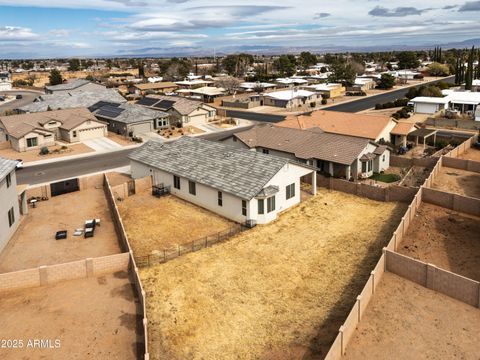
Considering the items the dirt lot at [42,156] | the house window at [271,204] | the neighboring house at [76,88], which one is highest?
the neighboring house at [76,88]

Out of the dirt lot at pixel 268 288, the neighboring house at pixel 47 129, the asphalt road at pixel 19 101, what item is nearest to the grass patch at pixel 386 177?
the dirt lot at pixel 268 288

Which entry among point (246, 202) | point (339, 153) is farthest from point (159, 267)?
point (339, 153)

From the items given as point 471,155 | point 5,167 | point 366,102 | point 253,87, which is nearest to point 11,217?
point 5,167

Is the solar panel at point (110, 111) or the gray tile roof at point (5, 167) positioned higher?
the solar panel at point (110, 111)

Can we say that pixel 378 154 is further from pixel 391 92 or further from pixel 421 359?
pixel 391 92

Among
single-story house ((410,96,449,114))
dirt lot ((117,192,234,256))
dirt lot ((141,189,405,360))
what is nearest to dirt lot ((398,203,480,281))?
dirt lot ((141,189,405,360))

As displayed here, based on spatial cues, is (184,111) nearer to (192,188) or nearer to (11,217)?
(192,188)

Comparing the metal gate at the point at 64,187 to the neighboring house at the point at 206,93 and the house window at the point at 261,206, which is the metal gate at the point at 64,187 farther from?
the neighboring house at the point at 206,93
